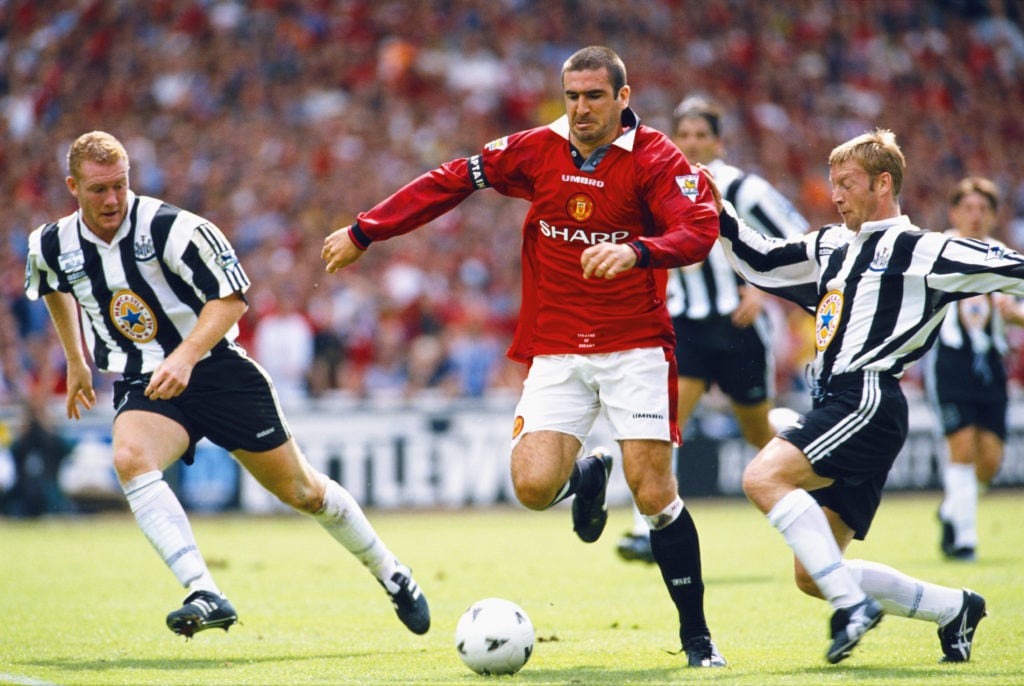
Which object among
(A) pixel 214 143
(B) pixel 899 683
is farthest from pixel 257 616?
(A) pixel 214 143

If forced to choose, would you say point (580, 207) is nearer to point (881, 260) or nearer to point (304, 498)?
point (881, 260)

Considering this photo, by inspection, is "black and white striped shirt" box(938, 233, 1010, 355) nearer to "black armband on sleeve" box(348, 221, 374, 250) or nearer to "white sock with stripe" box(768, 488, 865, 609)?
"white sock with stripe" box(768, 488, 865, 609)

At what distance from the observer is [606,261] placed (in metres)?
4.96

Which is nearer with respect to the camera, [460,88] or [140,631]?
[140,631]

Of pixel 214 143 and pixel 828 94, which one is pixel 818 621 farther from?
pixel 828 94

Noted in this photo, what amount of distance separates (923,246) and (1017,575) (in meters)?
4.02

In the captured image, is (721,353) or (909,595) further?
(721,353)

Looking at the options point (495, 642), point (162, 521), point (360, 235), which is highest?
point (360, 235)

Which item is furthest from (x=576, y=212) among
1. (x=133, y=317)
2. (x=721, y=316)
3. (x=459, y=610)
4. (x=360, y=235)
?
(x=721, y=316)

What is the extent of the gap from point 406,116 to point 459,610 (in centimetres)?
1491

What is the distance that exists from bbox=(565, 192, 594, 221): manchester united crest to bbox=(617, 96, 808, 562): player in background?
2924 millimetres

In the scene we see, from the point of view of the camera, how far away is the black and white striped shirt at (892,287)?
5.27 m

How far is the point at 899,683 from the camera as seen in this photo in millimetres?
4859

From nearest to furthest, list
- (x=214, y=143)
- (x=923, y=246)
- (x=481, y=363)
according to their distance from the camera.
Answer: (x=923, y=246) < (x=481, y=363) < (x=214, y=143)
